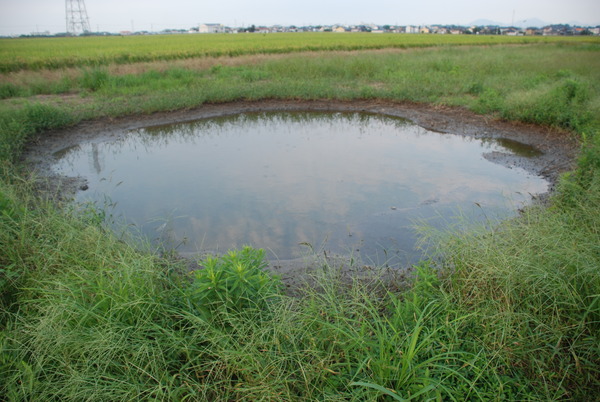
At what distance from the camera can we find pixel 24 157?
6.13 meters

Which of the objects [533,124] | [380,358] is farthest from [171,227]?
[533,124]

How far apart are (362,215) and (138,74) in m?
10.8

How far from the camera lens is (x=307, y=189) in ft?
16.8

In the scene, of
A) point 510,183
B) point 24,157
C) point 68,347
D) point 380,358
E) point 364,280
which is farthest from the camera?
point 24,157

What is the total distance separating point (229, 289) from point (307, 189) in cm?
301

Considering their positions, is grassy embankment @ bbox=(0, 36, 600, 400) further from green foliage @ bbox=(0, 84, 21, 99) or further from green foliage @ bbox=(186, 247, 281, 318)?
green foliage @ bbox=(0, 84, 21, 99)

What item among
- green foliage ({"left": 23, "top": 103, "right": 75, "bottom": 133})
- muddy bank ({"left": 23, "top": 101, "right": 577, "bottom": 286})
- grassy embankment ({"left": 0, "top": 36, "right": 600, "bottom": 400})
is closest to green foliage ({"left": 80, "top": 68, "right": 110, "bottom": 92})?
muddy bank ({"left": 23, "top": 101, "right": 577, "bottom": 286})

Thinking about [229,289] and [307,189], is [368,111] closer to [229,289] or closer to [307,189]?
[307,189]

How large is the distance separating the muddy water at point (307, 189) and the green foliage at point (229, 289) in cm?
136

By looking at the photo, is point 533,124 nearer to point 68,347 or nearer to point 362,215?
point 362,215

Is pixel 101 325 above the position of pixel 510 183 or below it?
above

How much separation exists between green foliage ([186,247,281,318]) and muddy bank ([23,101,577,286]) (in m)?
1.07

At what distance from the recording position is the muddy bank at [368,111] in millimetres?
5430

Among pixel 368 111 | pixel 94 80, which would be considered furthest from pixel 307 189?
pixel 94 80
